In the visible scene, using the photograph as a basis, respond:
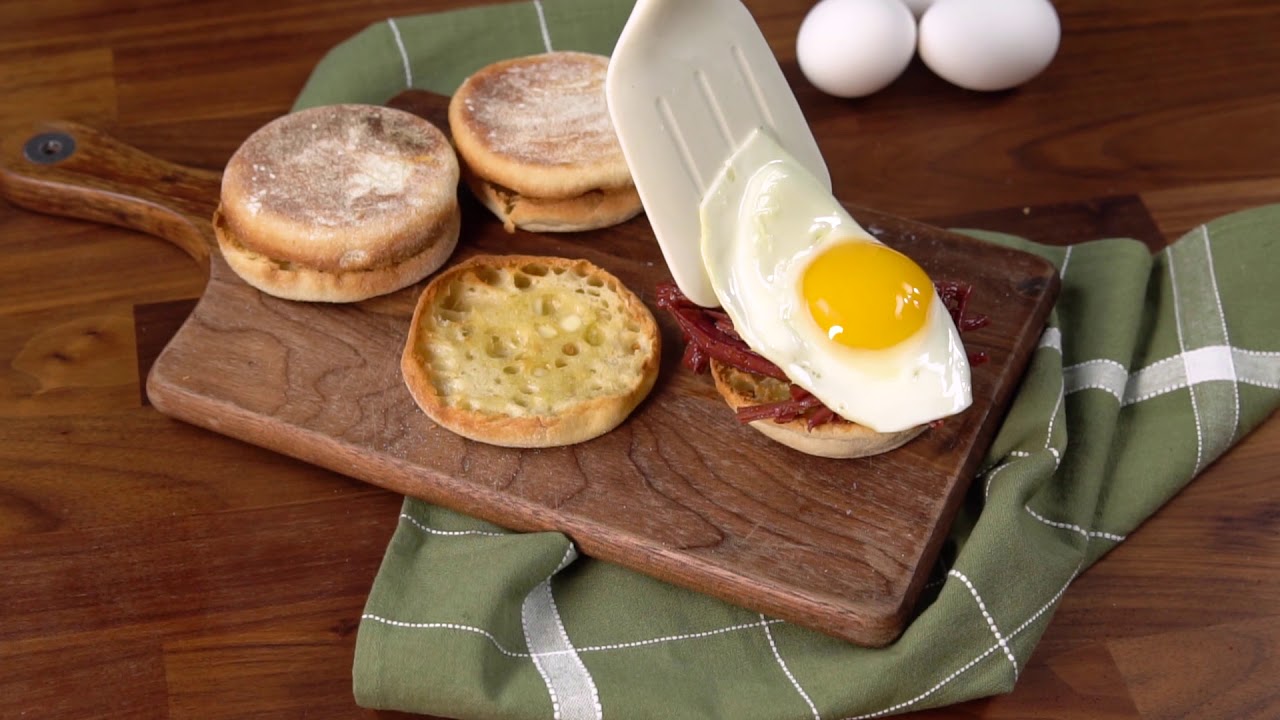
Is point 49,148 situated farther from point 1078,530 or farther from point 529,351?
point 1078,530

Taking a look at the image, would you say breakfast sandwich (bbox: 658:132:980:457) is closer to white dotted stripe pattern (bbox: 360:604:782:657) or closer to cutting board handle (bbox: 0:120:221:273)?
white dotted stripe pattern (bbox: 360:604:782:657)

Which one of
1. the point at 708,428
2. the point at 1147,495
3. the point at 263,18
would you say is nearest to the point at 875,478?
the point at 708,428

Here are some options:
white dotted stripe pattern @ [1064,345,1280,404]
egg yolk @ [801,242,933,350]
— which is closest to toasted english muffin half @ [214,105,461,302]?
egg yolk @ [801,242,933,350]

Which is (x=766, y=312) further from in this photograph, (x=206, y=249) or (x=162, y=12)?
(x=162, y=12)

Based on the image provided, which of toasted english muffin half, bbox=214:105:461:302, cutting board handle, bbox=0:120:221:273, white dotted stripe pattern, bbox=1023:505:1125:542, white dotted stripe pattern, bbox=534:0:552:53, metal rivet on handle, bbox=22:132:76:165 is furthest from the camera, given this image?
white dotted stripe pattern, bbox=534:0:552:53

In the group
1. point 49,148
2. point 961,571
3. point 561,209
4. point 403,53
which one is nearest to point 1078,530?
point 961,571

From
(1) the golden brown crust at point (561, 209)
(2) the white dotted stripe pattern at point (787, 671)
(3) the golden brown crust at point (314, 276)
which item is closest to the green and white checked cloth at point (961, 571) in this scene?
(2) the white dotted stripe pattern at point (787, 671)

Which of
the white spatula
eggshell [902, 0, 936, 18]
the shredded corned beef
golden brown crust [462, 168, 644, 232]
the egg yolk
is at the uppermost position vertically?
the white spatula
